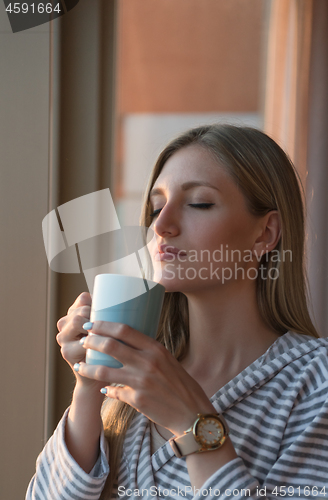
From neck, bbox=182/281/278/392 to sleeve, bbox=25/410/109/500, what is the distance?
0.75 ft

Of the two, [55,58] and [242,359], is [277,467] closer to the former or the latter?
[242,359]

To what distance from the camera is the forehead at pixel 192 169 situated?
30.0 inches

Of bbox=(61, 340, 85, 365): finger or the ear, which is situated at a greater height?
the ear

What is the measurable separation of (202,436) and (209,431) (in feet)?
0.04

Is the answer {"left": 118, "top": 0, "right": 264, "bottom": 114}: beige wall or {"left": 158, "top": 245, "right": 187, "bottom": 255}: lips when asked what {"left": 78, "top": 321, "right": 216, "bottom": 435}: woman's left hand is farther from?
{"left": 118, "top": 0, "right": 264, "bottom": 114}: beige wall

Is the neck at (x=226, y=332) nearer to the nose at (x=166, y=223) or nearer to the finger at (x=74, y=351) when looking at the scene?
the nose at (x=166, y=223)

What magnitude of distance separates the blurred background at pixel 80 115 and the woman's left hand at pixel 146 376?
11.0 inches

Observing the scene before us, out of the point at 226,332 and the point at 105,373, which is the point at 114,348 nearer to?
the point at 105,373

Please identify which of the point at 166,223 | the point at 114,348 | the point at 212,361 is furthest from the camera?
the point at 212,361

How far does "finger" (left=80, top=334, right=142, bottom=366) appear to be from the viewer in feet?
1.62

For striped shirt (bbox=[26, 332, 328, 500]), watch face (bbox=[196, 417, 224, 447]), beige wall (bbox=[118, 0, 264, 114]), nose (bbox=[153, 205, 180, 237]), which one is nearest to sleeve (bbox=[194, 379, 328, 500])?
striped shirt (bbox=[26, 332, 328, 500])

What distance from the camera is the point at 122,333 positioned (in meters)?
0.49

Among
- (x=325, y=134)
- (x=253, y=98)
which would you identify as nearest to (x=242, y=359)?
(x=253, y=98)

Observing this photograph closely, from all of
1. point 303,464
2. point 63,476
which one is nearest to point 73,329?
point 63,476
